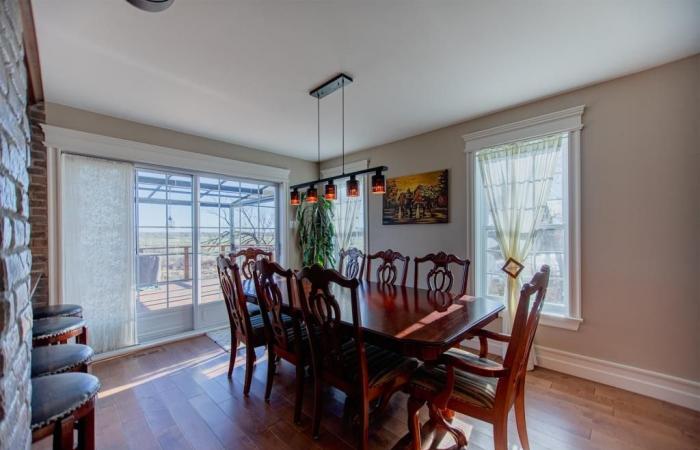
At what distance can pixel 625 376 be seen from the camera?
95.6 inches

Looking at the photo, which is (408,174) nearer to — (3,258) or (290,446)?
(290,446)

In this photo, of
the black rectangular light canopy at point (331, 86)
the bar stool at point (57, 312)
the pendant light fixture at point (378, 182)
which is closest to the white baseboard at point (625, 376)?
the pendant light fixture at point (378, 182)

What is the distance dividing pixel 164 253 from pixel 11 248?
9.82 feet

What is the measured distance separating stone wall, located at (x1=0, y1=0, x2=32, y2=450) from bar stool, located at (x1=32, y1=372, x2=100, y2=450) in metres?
0.07

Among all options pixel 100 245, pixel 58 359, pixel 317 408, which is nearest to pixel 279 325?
pixel 317 408

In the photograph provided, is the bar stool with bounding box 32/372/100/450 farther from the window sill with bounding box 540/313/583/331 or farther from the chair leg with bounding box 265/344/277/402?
the window sill with bounding box 540/313/583/331

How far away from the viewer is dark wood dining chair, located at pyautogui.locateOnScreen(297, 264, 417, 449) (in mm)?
1632

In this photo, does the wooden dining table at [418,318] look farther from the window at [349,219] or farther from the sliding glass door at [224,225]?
the window at [349,219]

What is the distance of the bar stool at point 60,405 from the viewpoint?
3.57 ft

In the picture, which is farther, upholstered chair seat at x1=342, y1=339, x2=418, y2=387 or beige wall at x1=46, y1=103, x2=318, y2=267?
beige wall at x1=46, y1=103, x2=318, y2=267

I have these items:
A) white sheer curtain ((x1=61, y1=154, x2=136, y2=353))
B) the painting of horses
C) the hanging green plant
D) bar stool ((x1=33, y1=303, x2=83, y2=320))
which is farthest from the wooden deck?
the painting of horses

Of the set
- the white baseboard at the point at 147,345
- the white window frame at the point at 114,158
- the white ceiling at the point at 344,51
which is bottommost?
the white baseboard at the point at 147,345

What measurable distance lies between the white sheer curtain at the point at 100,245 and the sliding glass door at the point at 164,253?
220 mm

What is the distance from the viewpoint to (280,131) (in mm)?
3654
